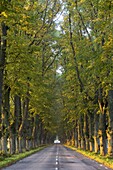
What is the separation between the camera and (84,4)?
31891mm

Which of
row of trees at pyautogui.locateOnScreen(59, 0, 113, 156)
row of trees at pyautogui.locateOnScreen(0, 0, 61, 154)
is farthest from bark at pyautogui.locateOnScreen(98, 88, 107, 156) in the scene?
row of trees at pyautogui.locateOnScreen(0, 0, 61, 154)

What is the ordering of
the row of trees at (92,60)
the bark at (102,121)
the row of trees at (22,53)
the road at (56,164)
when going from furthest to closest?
the bark at (102,121), the road at (56,164), the row of trees at (92,60), the row of trees at (22,53)

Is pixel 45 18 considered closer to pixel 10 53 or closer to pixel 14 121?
pixel 14 121

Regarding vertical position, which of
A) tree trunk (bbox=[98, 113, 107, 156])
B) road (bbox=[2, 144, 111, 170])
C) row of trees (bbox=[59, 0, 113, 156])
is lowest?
road (bbox=[2, 144, 111, 170])

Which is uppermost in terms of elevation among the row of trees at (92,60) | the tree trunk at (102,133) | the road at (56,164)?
the row of trees at (92,60)

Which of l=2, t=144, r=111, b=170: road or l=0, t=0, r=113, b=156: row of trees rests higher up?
Answer: l=0, t=0, r=113, b=156: row of trees

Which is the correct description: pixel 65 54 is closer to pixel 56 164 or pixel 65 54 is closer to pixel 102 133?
pixel 102 133

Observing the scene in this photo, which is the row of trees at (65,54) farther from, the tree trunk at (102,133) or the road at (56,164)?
the road at (56,164)

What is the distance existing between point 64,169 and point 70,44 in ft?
63.9

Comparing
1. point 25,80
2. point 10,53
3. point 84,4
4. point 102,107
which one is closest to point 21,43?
point 10,53

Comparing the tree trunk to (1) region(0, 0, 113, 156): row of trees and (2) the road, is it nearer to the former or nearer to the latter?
(1) region(0, 0, 113, 156): row of trees

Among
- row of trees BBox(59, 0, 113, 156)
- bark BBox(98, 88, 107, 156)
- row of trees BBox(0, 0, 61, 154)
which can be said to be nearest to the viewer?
row of trees BBox(0, 0, 61, 154)

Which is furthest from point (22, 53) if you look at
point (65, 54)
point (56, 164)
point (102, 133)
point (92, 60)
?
point (65, 54)

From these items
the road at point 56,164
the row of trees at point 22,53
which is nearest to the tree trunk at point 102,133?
the road at point 56,164
